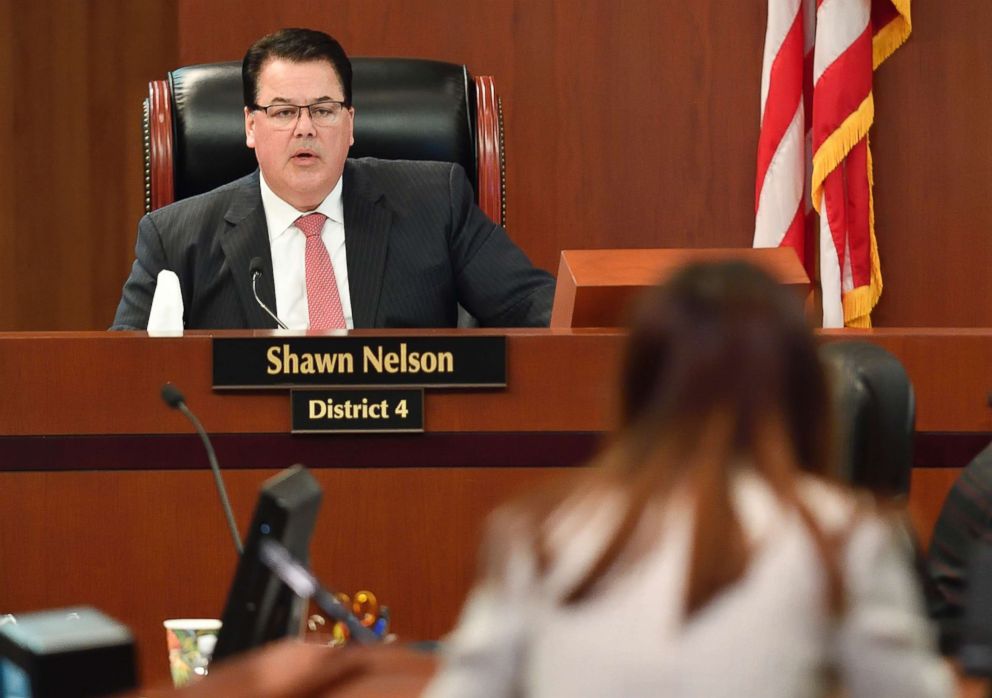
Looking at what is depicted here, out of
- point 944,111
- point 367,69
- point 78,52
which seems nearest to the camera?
point 367,69

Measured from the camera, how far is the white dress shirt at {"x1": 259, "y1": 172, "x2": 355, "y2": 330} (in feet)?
11.6

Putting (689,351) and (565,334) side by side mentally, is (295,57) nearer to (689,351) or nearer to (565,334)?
(565,334)

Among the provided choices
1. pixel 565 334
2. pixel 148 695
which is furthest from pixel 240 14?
pixel 148 695

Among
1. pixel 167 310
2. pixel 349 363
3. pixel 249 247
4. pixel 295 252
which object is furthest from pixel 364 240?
pixel 349 363

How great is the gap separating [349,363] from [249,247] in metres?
1.13

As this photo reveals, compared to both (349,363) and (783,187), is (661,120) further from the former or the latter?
(349,363)

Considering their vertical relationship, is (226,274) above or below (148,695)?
above

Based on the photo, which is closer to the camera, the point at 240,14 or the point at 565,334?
the point at 565,334

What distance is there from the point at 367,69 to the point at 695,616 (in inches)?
111

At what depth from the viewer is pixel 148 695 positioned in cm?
153

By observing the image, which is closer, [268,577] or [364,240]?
[268,577]

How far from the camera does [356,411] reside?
8.14 feet

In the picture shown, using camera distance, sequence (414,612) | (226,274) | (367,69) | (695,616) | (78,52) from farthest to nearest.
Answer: (78,52) → (367,69) → (226,274) → (414,612) → (695,616)

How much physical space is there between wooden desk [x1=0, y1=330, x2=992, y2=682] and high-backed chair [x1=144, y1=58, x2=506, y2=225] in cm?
126
